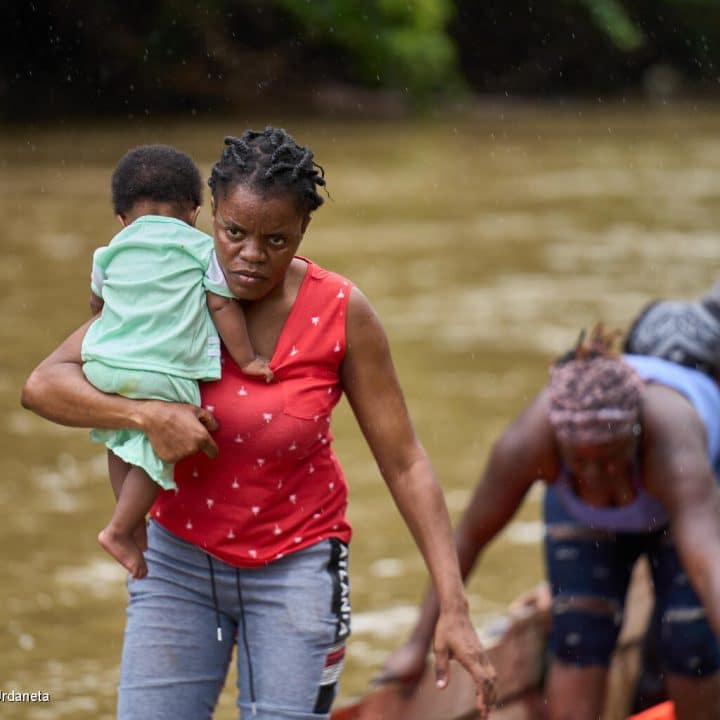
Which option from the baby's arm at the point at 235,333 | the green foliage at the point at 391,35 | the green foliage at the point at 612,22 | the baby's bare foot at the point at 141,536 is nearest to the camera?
the baby's arm at the point at 235,333

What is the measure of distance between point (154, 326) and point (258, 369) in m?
0.23

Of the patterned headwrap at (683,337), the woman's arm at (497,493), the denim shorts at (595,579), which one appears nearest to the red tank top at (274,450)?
the woman's arm at (497,493)

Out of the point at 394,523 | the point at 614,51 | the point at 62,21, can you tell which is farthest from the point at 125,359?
the point at 614,51

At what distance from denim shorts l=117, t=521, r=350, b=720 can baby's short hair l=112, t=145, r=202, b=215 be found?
73 centimetres

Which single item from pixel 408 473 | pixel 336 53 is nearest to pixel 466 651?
pixel 408 473

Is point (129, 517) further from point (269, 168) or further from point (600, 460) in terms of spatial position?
point (600, 460)

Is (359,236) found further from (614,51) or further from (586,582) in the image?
(614,51)

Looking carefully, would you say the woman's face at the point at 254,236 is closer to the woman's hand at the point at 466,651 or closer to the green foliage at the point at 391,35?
the woman's hand at the point at 466,651

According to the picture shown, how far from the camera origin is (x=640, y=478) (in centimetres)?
455

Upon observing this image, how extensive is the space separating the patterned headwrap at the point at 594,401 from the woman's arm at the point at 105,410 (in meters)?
1.50

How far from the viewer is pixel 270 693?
3.29 m

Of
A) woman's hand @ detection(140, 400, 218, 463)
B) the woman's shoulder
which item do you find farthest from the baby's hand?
the woman's shoulder

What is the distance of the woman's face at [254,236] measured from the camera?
3.10m

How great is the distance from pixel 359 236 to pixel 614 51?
23119 millimetres
